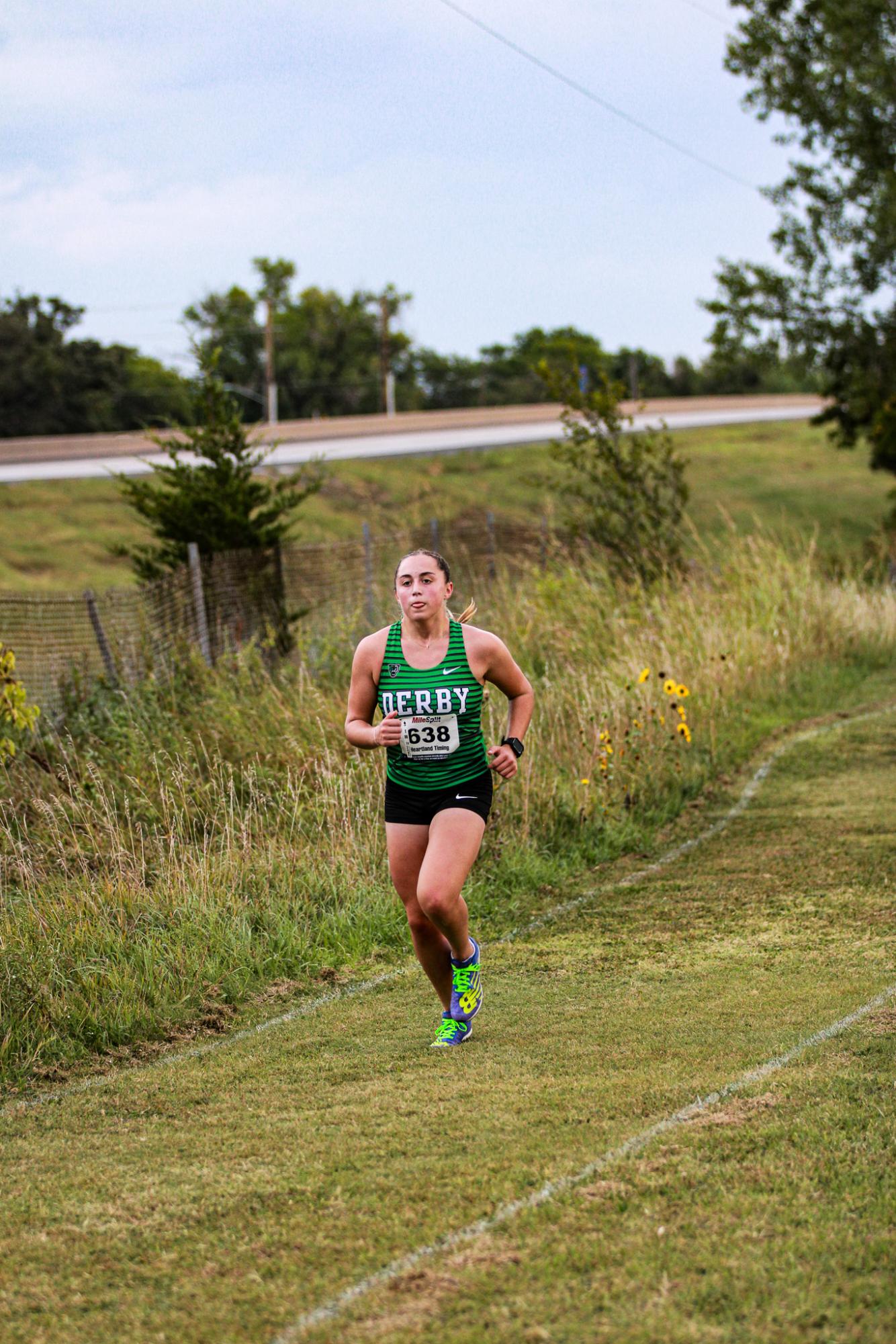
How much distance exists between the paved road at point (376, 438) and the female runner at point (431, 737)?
2351cm

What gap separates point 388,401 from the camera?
212 ft

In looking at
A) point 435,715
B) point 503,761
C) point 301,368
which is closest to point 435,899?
point 503,761

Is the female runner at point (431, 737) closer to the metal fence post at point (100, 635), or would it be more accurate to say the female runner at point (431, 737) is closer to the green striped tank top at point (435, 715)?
the green striped tank top at point (435, 715)

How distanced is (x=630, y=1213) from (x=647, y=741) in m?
7.32

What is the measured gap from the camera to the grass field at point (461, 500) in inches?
1027

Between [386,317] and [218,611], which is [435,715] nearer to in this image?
[218,611]

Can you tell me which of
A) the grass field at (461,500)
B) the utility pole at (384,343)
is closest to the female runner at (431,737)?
the grass field at (461,500)

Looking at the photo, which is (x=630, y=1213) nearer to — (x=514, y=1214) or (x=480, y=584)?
(x=514, y=1214)

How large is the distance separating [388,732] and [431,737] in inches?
9.0

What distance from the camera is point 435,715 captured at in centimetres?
570

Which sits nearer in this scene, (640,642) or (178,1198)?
(178,1198)

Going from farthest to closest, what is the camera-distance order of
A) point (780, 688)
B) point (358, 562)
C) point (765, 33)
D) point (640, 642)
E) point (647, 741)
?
1. point (765, 33)
2. point (358, 562)
3. point (780, 688)
4. point (640, 642)
5. point (647, 741)

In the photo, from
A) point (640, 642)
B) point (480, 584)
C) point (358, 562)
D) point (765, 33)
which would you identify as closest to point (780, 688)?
point (640, 642)

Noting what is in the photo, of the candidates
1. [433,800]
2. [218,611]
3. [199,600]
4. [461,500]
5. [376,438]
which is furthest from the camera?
[376,438]
